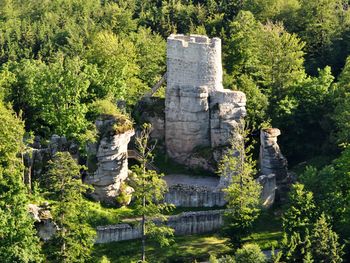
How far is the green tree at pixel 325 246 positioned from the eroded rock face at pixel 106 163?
13365 millimetres

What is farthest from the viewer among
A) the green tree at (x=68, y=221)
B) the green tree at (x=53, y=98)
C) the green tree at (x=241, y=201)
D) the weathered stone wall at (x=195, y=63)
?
the weathered stone wall at (x=195, y=63)

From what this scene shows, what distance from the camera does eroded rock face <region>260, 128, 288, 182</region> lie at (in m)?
47.1

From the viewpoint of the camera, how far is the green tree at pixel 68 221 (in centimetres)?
3816

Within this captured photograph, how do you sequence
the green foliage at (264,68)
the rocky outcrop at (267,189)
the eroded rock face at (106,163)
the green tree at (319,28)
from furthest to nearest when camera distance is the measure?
the green tree at (319,28) < the green foliage at (264,68) < the rocky outcrop at (267,189) < the eroded rock face at (106,163)

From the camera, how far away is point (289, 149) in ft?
176

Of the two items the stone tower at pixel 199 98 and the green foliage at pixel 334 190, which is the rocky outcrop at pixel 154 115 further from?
the green foliage at pixel 334 190

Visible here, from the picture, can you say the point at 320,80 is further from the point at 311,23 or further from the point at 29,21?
the point at 29,21

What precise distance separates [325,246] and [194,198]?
431 inches

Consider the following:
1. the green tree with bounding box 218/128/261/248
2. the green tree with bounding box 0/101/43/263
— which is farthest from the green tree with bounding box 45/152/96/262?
the green tree with bounding box 218/128/261/248

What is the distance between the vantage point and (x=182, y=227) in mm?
43812

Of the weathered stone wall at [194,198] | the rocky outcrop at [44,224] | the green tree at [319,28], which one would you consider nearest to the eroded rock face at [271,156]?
the weathered stone wall at [194,198]

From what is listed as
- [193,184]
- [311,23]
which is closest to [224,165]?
[193,184]

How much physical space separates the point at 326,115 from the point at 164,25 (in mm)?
31201

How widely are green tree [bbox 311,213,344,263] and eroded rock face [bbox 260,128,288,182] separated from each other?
9.72 metres
